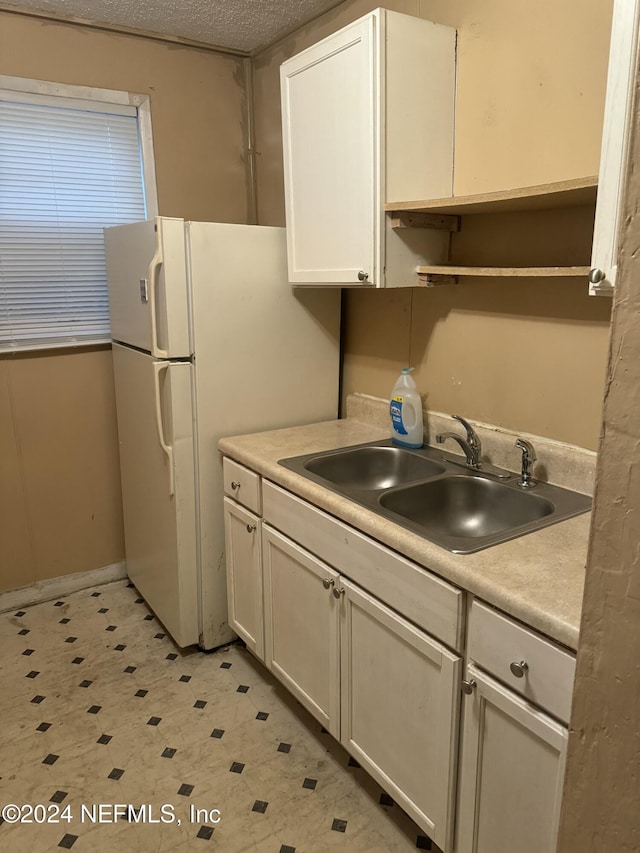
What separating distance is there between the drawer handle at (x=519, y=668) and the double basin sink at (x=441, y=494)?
0.26m

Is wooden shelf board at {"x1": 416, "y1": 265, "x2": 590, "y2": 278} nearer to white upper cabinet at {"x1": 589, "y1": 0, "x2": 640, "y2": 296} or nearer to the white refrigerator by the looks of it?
white upper cabinet at {"x1": 589, "y1": 0, "x2": 640, "y2": 296}

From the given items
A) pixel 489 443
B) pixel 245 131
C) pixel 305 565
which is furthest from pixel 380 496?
pixel 245 131

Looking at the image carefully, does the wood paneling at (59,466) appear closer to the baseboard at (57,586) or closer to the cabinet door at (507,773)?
the baseboard at (57,586)

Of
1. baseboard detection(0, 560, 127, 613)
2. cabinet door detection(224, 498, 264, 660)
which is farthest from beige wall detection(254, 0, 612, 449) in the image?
baseboard detection(0, 560, 127, 613)

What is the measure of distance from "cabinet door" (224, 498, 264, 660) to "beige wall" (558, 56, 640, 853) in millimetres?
1571

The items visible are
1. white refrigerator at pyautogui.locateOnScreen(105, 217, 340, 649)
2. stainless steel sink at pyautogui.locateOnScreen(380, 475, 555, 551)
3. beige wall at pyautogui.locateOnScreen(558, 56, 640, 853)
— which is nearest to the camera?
beige wall at pyautogui.locateOnScreen(558, 56, 640, 853)

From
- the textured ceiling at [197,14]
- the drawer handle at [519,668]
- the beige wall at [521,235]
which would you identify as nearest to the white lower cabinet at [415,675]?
the drawer handle at [519,668]

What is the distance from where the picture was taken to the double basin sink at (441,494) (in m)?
1.62

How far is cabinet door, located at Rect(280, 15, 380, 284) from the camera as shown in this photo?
187 centimetres

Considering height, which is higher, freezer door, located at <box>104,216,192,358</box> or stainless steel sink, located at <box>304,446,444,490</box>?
freezer door, located at <box>104,216,192,358</box>

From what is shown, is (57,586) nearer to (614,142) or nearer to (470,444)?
(470,444)

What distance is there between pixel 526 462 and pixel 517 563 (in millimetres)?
526

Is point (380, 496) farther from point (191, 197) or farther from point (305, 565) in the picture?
point (191, 197)

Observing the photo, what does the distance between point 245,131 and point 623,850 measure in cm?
313
